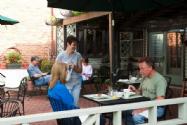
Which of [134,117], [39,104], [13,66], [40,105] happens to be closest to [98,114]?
[134,117]

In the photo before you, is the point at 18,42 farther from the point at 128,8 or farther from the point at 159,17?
the point at 128,8

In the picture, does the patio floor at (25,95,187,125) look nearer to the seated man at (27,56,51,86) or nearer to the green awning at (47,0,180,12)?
the seated man at (27,56,51,86)

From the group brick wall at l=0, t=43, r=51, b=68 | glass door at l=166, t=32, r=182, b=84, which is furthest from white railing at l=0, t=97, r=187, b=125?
brick wall at l=0, t=43, r=51, b=68

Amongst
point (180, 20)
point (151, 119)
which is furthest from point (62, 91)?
point (180, 20)

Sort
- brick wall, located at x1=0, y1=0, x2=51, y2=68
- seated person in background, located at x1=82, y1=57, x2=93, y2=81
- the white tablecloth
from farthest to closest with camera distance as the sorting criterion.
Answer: brick wall, located at x1=0, y1=0, x2=51, y2=68 < the white tablecloth < seated person in background, located at x1=82, y1=57, x2=93, y2=81

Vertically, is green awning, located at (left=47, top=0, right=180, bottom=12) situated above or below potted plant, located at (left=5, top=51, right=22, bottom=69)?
above

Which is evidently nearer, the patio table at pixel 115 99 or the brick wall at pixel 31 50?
the patio table at pixel 115 99

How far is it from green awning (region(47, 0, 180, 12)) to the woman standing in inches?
52.3

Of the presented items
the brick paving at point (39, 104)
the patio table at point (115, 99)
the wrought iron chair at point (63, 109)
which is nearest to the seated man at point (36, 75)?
the brick paving at point (39, 104)

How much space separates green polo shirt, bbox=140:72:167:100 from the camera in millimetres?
4621

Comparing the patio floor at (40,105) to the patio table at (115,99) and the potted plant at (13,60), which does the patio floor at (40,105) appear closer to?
the patio table at (115,99)

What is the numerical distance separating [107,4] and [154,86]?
2.63 metres

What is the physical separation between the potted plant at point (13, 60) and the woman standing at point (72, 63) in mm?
8021

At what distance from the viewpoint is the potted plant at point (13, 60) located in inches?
527
